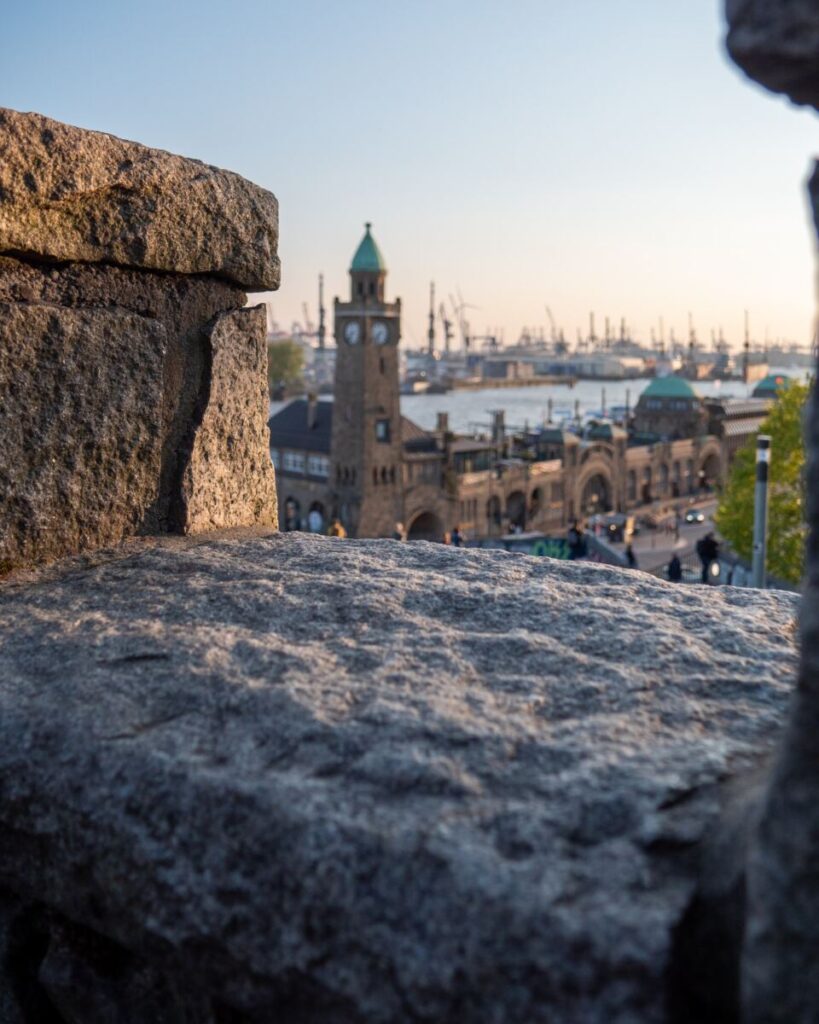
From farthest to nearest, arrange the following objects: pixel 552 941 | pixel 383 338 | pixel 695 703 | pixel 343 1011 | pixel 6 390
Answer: pixel 383 338, pixel 6 390, pixel 695 703, pixel 343 1011, pixel 552 941

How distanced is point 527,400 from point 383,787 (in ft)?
478

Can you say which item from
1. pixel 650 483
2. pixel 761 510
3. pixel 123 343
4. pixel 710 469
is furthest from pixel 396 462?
pixel 123 343

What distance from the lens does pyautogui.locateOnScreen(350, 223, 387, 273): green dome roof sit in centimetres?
4672

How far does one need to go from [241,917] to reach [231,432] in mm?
1675

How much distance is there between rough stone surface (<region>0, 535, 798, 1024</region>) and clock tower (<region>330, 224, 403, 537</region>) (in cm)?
4267

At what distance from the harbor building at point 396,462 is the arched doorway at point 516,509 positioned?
47 mm

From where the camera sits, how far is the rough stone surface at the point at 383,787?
1076mm

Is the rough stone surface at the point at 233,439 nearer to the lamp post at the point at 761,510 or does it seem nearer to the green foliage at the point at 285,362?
the lamp post at the point at 761,510

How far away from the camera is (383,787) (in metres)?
1.28

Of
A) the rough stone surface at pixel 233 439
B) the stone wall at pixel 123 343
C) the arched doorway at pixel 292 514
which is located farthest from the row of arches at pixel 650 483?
the stone wall at pixel 123 343

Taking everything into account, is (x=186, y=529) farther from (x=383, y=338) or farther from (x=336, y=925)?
(x=383, y=338)

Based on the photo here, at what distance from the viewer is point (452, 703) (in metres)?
1.48

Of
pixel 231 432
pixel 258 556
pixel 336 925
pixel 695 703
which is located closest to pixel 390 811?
pixel 336 925

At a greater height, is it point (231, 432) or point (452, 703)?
point (231, 432)
